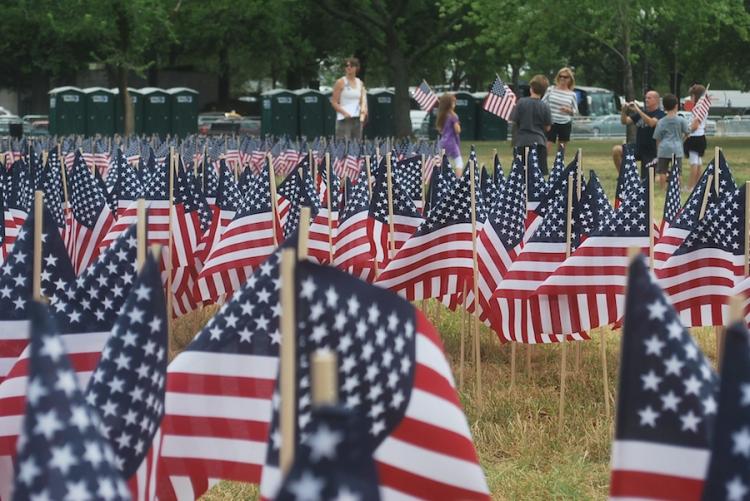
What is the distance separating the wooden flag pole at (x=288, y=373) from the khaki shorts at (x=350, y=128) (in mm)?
17119

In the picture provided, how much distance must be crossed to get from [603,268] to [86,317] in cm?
331

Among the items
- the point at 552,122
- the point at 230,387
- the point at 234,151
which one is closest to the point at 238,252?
the point at 230,387

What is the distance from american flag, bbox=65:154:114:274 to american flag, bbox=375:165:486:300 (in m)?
2.29

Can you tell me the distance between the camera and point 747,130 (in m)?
53.2

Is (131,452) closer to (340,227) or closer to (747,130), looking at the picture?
(340,227)

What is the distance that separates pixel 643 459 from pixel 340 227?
6521 millimetres

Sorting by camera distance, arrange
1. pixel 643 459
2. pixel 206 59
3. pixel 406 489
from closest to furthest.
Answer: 1. pixel 643 459
2. pixel 406 489
3. pixel 206 59

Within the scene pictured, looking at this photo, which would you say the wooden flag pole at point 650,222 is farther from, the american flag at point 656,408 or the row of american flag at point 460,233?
the american flag at point 656,408

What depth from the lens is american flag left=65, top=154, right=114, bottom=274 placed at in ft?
30.1

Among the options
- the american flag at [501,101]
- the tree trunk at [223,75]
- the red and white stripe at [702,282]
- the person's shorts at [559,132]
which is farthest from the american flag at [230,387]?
the tree trunk at [223,75]

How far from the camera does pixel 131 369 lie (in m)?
3.64

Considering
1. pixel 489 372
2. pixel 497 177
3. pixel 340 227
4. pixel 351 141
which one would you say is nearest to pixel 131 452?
pixel 489 372

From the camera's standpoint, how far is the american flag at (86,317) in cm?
439

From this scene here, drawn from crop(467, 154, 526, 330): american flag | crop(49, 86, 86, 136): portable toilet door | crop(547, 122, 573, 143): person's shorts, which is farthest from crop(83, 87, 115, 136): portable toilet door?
crop(467, 154, 526, 330): american flag
